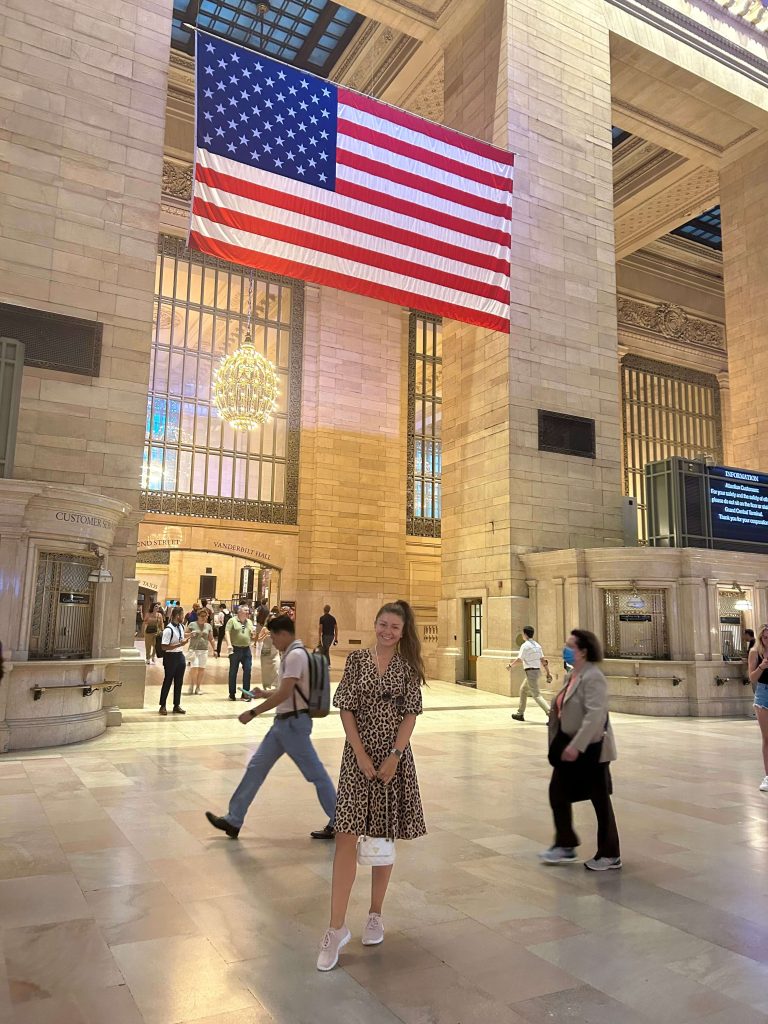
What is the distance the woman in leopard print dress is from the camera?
319 cm

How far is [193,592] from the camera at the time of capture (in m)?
30.8

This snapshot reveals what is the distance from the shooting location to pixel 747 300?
70.0ft

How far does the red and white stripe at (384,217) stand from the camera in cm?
1210

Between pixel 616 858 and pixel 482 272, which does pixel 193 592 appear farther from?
pixel 616 858

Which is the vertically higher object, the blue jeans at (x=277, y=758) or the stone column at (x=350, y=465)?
the stone column at (x=350, y=465)

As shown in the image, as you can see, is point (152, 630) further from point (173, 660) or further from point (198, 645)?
point (173, 660)

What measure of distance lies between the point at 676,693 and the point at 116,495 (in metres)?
9.68

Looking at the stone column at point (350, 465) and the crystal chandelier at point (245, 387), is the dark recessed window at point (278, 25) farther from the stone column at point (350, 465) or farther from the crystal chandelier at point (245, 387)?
the crystal chandelier at point (245, 387)

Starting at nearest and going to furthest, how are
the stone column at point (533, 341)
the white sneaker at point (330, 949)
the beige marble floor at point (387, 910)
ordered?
1. the beige marble floor at point (387, 910)
2. the white sneaker at point (330, 949)
3. the stone column at point (533, 341)

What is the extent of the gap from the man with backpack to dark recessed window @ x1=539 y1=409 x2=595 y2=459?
11841mm

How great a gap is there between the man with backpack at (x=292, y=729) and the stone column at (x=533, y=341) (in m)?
10.3

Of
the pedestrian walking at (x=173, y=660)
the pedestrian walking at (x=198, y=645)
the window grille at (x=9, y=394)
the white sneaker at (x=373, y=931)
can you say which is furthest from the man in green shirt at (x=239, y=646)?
the white sneaker at (x=373, y=931)

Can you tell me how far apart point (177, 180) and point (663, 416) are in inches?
781

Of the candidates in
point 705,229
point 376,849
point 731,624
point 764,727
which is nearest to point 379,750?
point 376,849
